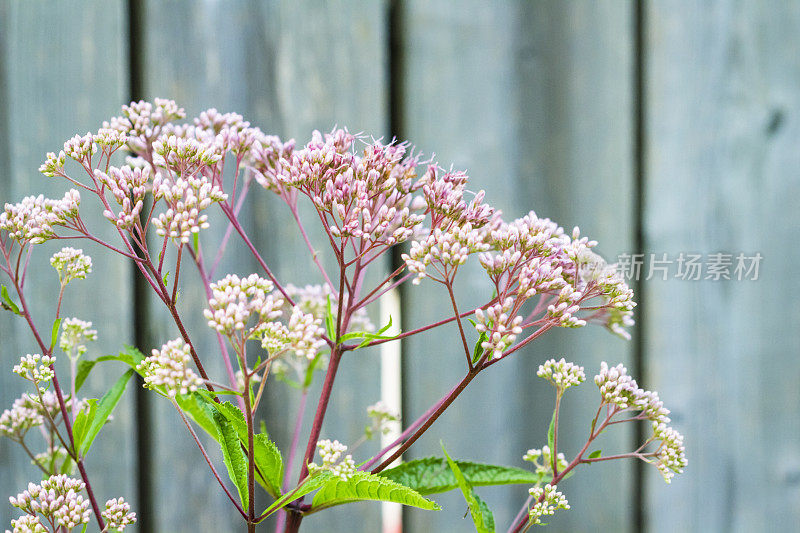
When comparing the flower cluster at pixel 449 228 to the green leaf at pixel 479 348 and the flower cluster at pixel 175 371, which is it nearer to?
the green leaf at pixel 479 348

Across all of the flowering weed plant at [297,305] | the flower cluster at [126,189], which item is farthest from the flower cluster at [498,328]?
the flower cluster at [126,189]

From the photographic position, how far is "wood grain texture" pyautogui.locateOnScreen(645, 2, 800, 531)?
1.05 metres

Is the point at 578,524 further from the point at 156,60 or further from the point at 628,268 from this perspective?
the point at 156,60

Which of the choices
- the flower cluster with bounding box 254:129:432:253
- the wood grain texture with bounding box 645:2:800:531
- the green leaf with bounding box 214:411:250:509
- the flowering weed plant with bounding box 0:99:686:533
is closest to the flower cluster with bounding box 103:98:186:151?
the flowering weed plant with bounding box 0:99:686:533

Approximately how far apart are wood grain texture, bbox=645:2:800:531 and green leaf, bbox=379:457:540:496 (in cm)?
61

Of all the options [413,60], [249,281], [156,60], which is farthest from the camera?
[413,60]

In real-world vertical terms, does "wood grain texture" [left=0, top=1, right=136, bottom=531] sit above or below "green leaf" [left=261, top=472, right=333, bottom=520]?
above

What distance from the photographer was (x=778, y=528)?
1.09 meters

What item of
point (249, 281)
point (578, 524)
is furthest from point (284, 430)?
point (249, 281)

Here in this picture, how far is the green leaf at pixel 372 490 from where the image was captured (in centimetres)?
40

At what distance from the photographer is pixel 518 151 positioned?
103cm

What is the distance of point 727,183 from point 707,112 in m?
0.12

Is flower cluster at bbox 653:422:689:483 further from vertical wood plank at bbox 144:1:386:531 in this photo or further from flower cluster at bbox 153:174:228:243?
vertical wood plank at bbox 144:1:386:531

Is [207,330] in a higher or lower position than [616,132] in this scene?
lower
